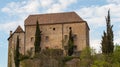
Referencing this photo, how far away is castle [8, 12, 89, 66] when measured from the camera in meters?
91.8

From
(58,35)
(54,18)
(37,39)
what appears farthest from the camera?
(54,18)

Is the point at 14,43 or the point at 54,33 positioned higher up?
the point at 54,33

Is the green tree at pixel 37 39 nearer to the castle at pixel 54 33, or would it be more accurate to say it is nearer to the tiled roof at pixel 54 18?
the castle at pixel 54 33

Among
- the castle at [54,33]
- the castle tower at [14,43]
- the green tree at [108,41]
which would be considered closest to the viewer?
the green tree at [108,41]

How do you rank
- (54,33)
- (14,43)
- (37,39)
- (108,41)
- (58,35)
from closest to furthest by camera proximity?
(108,41) < (37,39) < (58,35) < (54,33) < (14,43)

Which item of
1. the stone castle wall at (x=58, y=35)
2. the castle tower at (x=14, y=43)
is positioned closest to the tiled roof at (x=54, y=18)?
the stone castle wall at (x=58, y=35)

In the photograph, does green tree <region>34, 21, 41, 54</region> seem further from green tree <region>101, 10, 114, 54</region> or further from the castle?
green tree <region>101, 10, 114, 54</region>

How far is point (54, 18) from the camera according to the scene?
9569 cm

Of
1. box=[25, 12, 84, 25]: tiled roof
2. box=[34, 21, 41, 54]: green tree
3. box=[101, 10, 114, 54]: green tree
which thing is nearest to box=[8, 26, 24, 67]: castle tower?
box=[25, 12, 84, 25]: tiled roof

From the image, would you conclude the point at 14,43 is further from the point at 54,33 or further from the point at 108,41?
the point at 108,41

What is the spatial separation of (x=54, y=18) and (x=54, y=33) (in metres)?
4.43

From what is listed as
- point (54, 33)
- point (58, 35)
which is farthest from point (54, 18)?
point (58, 35)

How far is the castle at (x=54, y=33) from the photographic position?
9175cm

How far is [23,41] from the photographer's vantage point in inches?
3691
